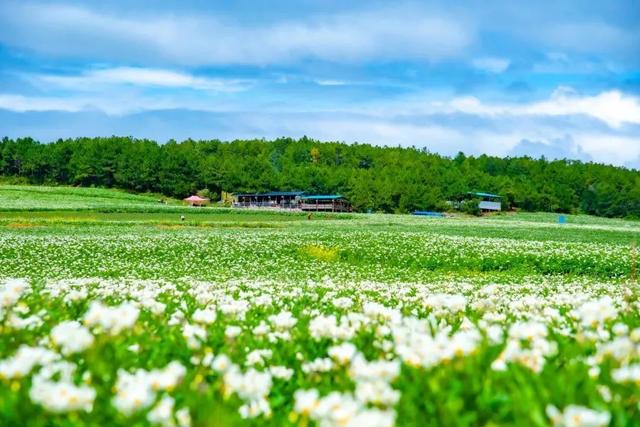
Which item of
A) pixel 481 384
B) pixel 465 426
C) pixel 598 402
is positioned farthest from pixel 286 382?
pixel 598 402

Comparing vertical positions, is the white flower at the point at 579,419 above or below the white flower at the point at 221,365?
above

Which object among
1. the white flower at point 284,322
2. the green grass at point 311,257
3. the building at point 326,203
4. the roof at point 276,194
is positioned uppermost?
the white flower at point 284,322

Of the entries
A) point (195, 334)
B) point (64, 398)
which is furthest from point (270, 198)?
point (64, 398)

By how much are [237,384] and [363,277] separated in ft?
63.7

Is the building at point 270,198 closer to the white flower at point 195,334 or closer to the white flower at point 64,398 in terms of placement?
the white flower at point 195,334

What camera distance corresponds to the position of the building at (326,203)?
13762 cm

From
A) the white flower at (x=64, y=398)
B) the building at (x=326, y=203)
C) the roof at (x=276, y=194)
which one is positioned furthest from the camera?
the roof at (x=276, y=194)

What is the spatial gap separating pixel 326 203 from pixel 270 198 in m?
15.0

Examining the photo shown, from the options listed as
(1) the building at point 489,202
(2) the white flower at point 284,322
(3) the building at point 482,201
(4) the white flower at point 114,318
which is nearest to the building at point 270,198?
(3) the building at point 482,201

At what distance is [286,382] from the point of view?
468 centimetres

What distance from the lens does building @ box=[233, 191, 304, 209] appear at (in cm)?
14375

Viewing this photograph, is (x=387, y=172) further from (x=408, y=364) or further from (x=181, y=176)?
(x=408, y=364)

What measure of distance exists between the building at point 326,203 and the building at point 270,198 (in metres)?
2.80

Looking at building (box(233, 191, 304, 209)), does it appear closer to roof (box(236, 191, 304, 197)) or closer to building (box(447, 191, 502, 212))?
roof (box(236, 191, 304, 197))
